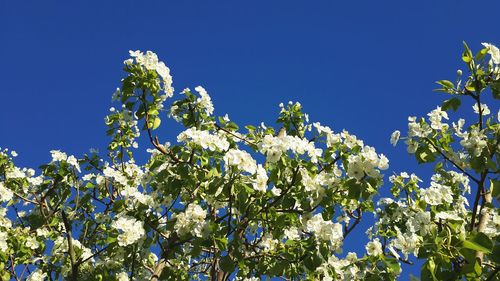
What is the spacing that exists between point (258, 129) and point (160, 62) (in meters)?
1.51

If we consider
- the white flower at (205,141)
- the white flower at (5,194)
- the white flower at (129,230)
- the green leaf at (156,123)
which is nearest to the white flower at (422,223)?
the white flower at (205,141)

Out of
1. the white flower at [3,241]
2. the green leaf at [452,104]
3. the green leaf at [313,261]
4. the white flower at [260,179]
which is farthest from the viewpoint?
the white flower at [3,241]

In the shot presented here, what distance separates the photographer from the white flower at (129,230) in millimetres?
4719

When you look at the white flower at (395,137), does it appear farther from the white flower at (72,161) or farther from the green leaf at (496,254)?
the white flower at (72,161)

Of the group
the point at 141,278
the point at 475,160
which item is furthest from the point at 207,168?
the point at 475,160

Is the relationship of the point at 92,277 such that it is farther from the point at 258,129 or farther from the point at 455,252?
the point at 455,252

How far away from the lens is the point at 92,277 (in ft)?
17.8

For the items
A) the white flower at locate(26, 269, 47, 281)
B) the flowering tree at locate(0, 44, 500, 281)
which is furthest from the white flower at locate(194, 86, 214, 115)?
the white flower at locate(26, 269, 47, 281)

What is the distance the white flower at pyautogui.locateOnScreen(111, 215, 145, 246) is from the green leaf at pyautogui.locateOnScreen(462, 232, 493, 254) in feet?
9.60

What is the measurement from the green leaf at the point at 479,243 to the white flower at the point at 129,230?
2.93 metres

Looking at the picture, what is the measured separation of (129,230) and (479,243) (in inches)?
121

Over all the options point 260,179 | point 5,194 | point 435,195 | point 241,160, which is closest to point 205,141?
point 241,160

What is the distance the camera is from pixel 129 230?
15.6ft

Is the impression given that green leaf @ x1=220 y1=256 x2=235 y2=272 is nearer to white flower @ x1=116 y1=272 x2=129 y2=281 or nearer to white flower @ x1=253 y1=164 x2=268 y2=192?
white flower @ x1=253 y1=164 x2=268 y2=192
